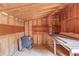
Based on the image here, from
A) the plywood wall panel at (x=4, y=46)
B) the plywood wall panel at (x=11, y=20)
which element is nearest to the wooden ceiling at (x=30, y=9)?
the plywood wall panel at (x=11, y=20)

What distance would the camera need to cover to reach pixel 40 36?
1462 millimetres

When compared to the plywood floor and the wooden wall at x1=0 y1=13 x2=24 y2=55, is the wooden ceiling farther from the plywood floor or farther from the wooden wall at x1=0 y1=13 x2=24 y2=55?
the plywood floor

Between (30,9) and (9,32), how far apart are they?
33 centimetres

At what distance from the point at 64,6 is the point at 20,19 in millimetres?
447

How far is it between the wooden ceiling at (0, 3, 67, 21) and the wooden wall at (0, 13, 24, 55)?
57 mm

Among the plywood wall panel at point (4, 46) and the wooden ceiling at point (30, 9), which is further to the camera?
the plywood wall panel at point (4, 46)

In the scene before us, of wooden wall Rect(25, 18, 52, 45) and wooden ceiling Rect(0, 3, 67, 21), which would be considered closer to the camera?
wooden ceiling Rect(0, 3, 67, 21)

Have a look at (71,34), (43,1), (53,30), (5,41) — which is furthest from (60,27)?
(5,41)

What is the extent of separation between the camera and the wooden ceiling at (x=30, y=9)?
1.25 meters

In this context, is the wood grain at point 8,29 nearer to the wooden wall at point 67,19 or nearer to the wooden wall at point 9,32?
the wooden wall at point 9,32

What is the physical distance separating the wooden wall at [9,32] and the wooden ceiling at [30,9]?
0.06 m

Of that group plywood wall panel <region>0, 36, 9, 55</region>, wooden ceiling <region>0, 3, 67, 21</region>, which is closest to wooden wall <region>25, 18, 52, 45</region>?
wooden ceiling <region>0, 3, 67, 21</region>

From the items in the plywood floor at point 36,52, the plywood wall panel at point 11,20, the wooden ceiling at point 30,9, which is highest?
the wooden ceiling at point 30,9

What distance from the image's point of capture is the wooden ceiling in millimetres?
1252
